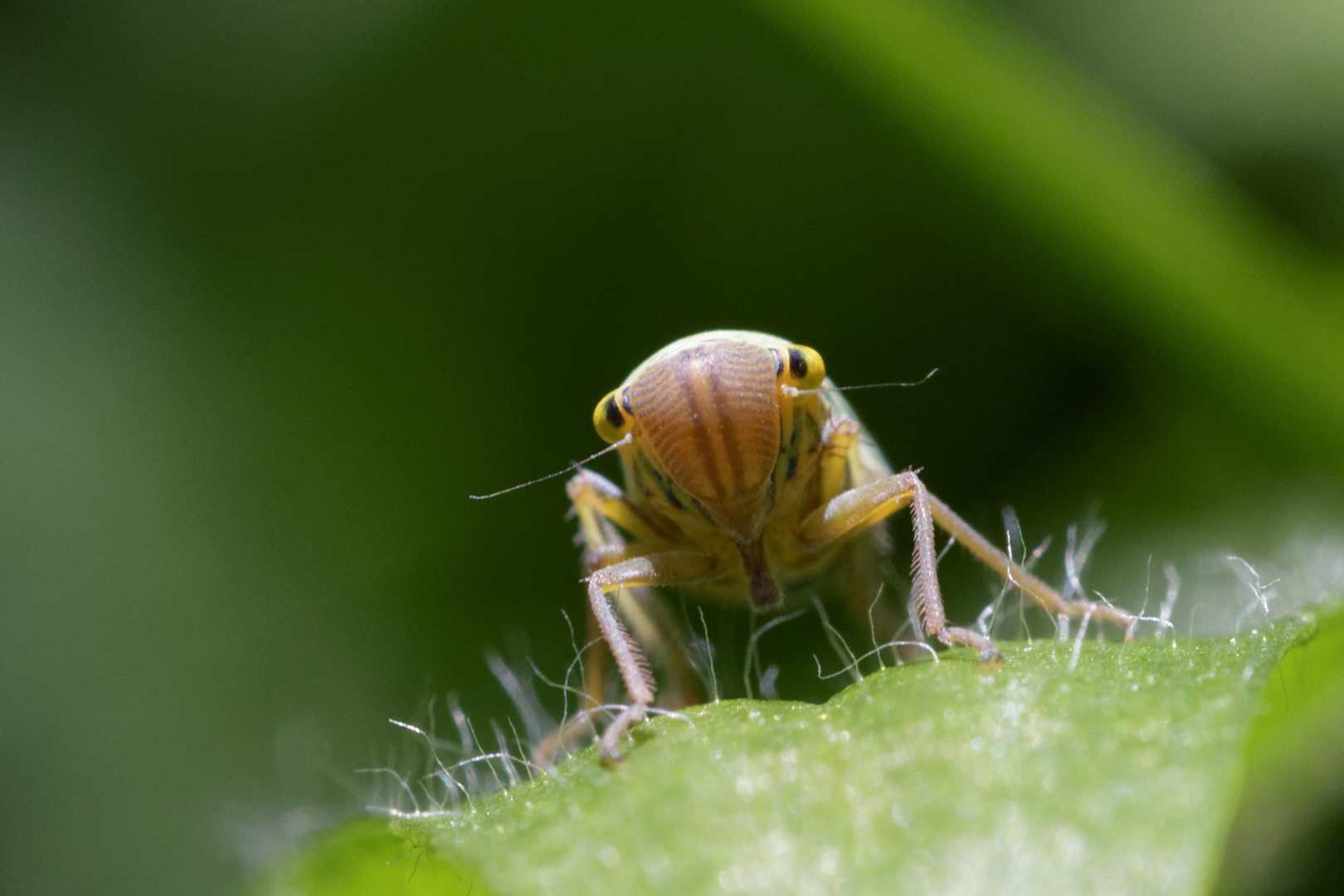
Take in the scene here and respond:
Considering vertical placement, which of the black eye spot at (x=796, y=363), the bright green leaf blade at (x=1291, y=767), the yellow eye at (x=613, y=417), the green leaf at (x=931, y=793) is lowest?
the bright green leaf blade at (x=1291, y=767)

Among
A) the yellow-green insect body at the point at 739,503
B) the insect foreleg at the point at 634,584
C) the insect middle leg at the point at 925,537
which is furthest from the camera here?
the yellow-green insect body at the point at 739,503

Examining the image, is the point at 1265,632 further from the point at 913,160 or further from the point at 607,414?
the point at 913,160

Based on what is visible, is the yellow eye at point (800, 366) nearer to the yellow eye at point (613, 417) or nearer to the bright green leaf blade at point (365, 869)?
the yellow eye at point (613, 417)

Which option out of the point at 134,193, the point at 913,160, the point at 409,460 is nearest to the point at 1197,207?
the point at 913,160

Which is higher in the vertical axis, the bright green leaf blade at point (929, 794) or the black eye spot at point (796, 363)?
the black eye spot at point (796, 363)

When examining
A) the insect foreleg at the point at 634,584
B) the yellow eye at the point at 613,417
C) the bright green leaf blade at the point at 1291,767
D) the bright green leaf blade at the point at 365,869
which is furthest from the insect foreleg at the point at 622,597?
the bright green leaf blade at the point at 1291,767
